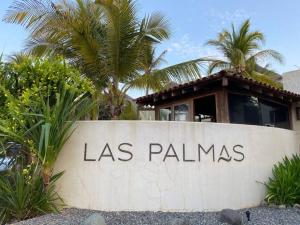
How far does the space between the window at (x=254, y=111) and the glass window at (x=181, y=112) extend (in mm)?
1889

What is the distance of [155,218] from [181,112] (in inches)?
248

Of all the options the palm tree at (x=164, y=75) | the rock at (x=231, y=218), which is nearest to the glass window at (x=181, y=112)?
the palm tree at (x=164, y=75)

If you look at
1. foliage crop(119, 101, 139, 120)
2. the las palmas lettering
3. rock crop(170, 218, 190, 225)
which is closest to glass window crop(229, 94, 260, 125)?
the las palmas lettering

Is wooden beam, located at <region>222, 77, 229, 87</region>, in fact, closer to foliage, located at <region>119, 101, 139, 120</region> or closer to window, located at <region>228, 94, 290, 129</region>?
window, located at <region>228, 94, 290, 129</region>

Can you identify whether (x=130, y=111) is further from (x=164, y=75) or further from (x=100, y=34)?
(x=100, y=34)

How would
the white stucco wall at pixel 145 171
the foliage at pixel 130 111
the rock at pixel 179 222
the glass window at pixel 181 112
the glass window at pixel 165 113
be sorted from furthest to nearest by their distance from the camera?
the foliage at pixel 130 111 < the glass window at pixel 165 113 < the glass window at pixel 181 112 < the white stucco wall at pixel 145 171 < the rock at pixel 179 222

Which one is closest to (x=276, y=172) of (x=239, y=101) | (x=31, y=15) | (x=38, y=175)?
(x=239, y=101)

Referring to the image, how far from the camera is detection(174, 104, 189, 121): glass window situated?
12219 millimetres

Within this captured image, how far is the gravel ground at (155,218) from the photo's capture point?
6339 mm

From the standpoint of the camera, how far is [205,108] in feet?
41.2

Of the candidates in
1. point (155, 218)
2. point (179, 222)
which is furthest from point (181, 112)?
point (179, 222)

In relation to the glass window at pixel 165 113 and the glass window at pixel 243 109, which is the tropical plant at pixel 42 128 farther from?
the glass window at pixel 165 113

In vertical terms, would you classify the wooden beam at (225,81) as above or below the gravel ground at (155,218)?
above

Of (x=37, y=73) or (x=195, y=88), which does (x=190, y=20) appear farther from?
(x=37, y=73)
